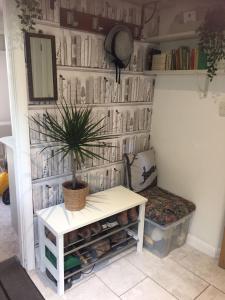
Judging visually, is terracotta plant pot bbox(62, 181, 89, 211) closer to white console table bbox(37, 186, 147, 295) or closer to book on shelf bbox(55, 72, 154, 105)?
white console table bbox(37, 186, 147, 295)

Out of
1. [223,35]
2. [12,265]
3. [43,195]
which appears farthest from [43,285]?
[223,35]

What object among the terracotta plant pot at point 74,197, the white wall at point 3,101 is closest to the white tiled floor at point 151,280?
the terracotta plant pot at point 74,197

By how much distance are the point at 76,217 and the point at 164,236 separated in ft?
2.66

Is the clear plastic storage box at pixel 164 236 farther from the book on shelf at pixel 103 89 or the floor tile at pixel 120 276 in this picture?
the book on shelf at pixel 103 89

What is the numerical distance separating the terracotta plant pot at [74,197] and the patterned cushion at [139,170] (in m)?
0.61

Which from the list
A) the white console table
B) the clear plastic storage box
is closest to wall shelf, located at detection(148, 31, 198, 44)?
the white console table

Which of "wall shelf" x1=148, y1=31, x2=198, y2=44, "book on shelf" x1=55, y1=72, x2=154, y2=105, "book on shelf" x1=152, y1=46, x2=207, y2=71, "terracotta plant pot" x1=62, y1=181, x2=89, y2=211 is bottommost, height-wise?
"terracotta plant pot" x1=62, y1=181, x2=89, y2=211

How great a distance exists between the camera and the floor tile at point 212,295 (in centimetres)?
180

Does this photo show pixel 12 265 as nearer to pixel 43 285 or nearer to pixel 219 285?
pixel 43 285

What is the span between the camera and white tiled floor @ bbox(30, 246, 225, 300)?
5.93 feet

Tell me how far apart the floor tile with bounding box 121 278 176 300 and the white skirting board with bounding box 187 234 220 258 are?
0.65 m

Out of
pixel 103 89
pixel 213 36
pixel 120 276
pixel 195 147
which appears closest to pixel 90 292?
pixel 120 276

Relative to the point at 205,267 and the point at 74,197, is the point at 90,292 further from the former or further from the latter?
the point at 205,267

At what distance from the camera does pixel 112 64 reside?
2.13m
